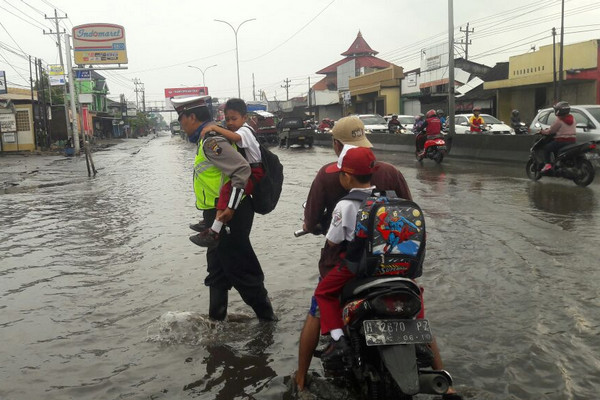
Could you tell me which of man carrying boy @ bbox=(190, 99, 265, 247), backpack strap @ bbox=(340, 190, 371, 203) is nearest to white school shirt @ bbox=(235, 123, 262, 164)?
man carrying boy @ bbox=(190, 99, 265, 247)

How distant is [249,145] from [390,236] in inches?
64.0

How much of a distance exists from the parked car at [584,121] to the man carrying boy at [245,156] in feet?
35.8

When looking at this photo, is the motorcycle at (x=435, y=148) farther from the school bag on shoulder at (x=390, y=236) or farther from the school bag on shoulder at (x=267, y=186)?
the school bag on shoulder at (x=390, y=236)

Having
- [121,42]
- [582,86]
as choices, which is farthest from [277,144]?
[582,86]

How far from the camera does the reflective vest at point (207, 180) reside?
12.7ft

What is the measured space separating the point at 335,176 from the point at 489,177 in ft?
34.8

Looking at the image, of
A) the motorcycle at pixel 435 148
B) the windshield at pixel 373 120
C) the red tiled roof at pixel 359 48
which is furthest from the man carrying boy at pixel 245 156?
the red tiled roof at pixel 359 48

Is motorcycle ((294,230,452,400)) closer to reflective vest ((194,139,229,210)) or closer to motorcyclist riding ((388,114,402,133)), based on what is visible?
reflective vest ((194,139,229,210))

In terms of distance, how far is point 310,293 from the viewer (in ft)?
16.5

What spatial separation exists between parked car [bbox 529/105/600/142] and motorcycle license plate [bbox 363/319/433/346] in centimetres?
1183

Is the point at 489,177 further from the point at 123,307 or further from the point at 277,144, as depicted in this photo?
the point at 277,144

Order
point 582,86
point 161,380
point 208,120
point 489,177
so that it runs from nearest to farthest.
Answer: point 161,380 → point 208,120 → point 489,177 → point 582,86

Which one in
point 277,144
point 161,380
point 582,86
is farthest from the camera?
point 277,144

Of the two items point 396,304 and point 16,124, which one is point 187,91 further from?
point 396,304
